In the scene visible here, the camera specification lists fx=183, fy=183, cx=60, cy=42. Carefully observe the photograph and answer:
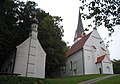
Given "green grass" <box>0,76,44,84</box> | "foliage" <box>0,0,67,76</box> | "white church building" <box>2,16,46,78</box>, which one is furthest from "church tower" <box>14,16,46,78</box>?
"green grass" <box>0,76,44,84</box>

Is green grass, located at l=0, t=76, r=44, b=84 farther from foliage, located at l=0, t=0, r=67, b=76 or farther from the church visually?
the church

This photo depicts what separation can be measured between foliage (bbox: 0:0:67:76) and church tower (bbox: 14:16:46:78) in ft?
7.85

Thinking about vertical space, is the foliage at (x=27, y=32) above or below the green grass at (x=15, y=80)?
above

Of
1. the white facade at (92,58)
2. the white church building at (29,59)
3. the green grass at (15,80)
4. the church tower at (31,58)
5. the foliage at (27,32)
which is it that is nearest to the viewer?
the green grass at (15,80)

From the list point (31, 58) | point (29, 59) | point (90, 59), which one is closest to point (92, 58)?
point (90, 59)

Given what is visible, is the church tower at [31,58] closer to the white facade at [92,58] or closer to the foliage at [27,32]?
the foliage at [27,32]

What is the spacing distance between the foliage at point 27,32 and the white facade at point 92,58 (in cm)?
422

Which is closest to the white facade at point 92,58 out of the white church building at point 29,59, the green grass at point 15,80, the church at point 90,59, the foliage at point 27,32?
the church at point 90,59

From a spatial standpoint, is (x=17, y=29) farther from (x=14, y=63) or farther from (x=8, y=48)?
(x=14, y=63)

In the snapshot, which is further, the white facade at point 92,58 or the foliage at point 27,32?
the white facade at point 92,58

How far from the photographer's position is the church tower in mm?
29781

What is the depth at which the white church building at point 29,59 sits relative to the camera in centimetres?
2964

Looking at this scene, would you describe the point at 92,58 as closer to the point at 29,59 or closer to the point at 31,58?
the point at 31,58

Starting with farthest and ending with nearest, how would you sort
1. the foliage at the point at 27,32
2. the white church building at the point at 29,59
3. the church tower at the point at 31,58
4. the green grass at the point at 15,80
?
the foliage at the point at 27,32
the church tower at the point at 31,58
the white church building at the point at 29,59
the green grass at the point at 15,80
